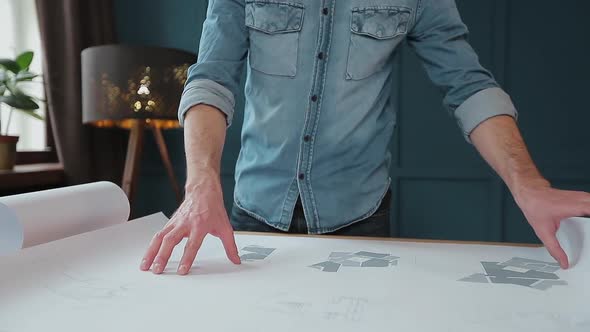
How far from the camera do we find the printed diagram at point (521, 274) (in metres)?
0.69

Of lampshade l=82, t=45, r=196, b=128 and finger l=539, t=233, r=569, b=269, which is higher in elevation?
lampshade l=82, t=45, r=196, b=128

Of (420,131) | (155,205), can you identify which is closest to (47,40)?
(155,205)

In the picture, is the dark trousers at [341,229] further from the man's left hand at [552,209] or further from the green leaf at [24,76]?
the green leaf at [24,76]

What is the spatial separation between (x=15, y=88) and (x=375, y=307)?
1841 millimetres

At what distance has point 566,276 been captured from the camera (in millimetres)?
724

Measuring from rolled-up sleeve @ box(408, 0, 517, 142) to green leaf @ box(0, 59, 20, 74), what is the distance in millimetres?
1451

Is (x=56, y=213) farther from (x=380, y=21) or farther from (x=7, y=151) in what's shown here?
(x=7, y=151)

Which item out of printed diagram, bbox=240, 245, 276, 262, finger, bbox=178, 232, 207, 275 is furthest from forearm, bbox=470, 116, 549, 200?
finger, bbox=178, 232, 207, 275

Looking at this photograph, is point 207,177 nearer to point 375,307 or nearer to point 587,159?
point 375,307

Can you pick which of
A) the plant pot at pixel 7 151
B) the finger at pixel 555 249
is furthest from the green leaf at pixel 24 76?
the finger at pixel 555 249

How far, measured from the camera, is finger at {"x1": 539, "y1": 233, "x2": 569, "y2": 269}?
2.50ft

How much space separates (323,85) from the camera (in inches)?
49.0

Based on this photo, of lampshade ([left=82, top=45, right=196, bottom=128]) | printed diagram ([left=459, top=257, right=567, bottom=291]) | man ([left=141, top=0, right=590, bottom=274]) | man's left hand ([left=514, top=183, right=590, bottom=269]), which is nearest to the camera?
printed diagram ([left=459, top=257, right=567, bottom=291])

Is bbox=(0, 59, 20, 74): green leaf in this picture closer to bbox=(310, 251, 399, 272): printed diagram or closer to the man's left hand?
bbox=(310, 251, 399, 272): printed diagram
